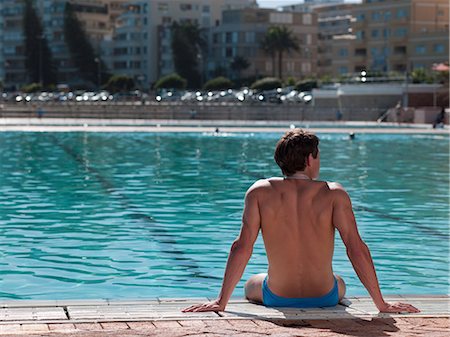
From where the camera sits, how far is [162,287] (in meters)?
10.6

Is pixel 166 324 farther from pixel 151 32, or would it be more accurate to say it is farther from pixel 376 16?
pixel 151 32

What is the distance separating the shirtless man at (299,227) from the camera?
21.8 ft

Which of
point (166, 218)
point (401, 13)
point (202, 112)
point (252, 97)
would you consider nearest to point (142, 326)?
point (166, 218)

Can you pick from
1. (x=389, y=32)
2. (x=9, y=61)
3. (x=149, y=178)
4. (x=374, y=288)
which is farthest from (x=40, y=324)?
(x=9, y=61)

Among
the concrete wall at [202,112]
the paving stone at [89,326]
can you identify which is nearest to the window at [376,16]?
the concrete wall at [202,112]

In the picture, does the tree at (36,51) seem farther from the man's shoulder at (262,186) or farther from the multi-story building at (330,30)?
the man's shoulder at (262,186)

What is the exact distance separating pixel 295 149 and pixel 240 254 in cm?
73

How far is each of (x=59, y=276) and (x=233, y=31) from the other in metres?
105

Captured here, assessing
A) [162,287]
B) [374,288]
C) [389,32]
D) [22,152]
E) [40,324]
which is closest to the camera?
[40,324]

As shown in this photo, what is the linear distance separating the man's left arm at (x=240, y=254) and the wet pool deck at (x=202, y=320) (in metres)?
0.09

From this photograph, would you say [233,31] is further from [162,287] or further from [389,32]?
[162,287]

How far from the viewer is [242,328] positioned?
6109 millimetres

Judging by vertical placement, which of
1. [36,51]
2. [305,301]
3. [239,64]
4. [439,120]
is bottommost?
[439,120]

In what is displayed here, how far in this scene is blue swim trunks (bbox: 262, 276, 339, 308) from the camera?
679 cm
